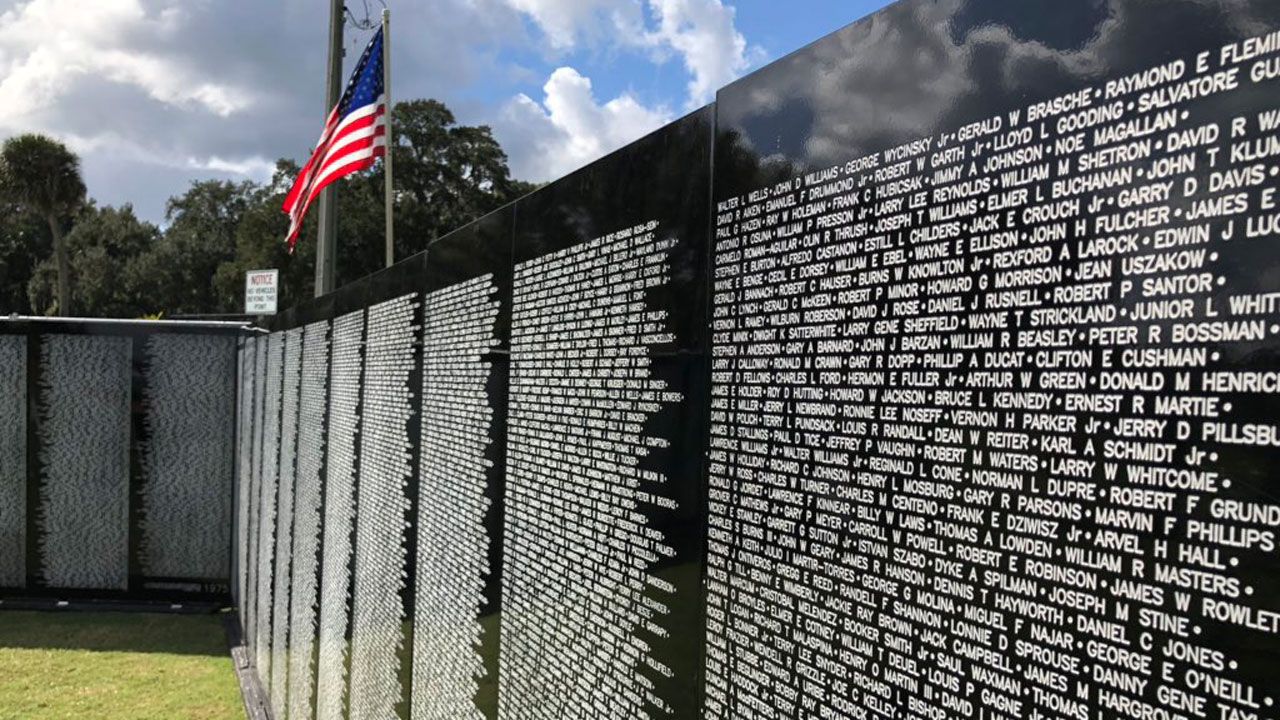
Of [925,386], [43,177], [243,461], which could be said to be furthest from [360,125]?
[43,177]

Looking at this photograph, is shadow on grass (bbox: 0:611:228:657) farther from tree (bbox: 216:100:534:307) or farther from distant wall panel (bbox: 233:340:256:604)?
tree (bbox: 216:100:534:307)

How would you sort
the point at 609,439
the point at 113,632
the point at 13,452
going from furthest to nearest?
the point at 13,452 → the point at 113,632 → the point at 609,439

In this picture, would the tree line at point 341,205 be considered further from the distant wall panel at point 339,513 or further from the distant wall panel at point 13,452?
the distant wall panel at point 339,513

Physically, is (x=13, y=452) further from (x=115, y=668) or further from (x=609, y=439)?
(x=609, y=439)

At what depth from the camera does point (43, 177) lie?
39.3 metres

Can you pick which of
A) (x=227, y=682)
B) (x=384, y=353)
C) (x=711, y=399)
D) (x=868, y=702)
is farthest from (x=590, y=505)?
(x=227, y=682)

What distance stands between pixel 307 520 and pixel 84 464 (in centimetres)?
578

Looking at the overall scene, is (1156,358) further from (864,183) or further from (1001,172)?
(864,183)

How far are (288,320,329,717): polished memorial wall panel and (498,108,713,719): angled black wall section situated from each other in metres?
3.29

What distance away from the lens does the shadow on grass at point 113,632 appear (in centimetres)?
914

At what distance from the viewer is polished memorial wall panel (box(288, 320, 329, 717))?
5.64 m

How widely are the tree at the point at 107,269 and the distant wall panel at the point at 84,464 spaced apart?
4465 cm

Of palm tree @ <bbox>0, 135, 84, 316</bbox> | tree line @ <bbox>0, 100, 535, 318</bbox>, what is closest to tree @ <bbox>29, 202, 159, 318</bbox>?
tree line @ <bbox>0, 100, 535, 318</bbox>

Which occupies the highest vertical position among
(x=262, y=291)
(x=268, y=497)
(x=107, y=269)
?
(x=107, y=269)
